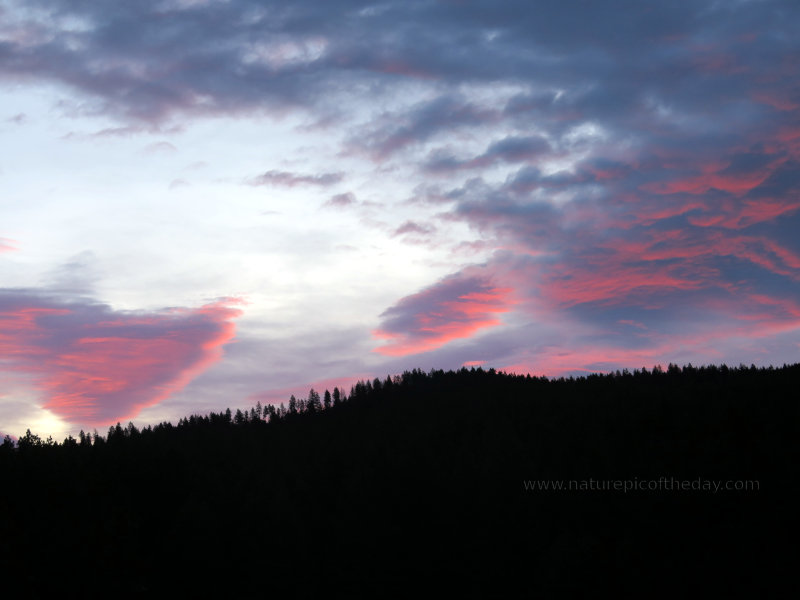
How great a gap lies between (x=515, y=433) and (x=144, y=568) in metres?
57.7

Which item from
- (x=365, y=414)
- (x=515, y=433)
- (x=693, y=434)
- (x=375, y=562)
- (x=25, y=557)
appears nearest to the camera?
(x=25, y=557)

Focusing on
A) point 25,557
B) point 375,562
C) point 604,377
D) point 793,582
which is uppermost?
point 604,377

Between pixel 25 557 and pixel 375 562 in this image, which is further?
pixel 375 562

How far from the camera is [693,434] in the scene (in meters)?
94.5

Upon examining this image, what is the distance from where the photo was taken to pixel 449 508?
285 ft

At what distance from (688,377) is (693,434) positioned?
44.0m

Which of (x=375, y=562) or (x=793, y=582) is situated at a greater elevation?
(x=375, y=562)

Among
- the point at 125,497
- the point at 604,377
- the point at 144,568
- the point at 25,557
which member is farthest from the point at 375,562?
the point at 604,377

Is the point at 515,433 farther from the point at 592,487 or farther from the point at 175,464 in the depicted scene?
the point at 175,464

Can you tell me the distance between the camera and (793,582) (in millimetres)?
70188

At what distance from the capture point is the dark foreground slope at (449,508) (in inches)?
2842

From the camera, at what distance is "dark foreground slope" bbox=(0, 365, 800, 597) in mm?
72188

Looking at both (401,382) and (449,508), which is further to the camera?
(401,382)

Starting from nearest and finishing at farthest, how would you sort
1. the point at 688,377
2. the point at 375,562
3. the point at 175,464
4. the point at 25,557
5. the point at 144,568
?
the point at 25,557
the point at 144,568
the point at 375,562
the point at 175,464
the point at 688,377
